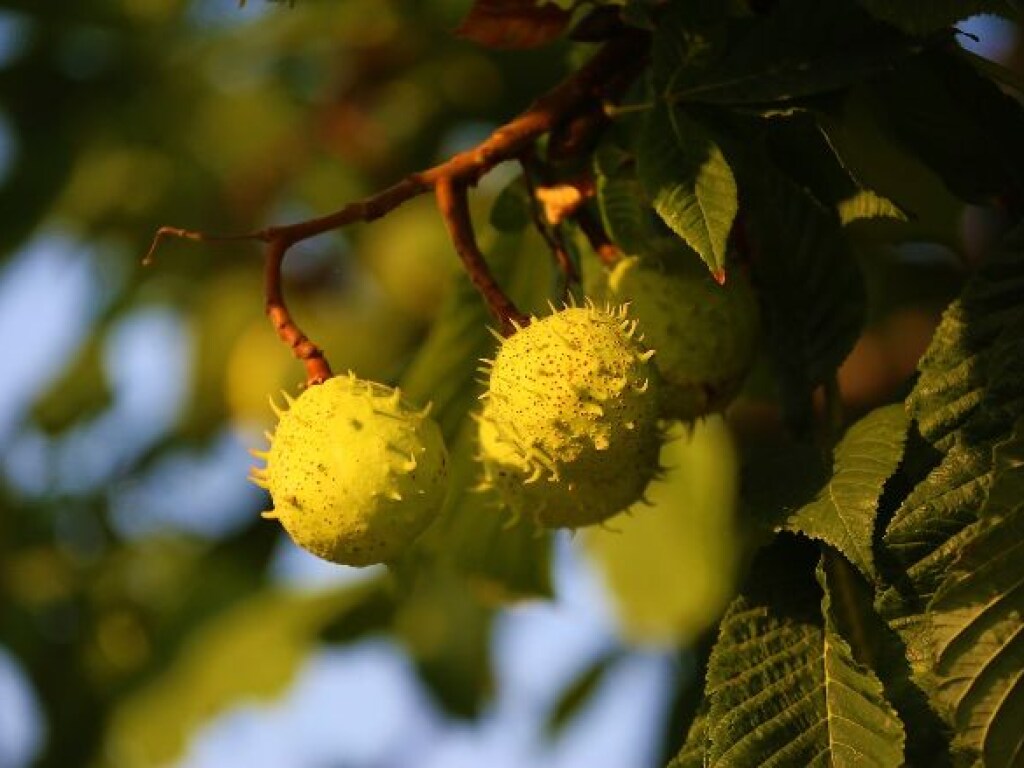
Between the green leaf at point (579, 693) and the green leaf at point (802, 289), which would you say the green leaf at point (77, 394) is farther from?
the green leaf at point (802, 289)

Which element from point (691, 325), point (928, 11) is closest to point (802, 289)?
point (691, 325)

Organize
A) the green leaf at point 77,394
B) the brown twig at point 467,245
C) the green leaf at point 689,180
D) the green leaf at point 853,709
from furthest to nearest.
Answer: the green leaf at point 77,394
the brown twig at point 467,245
the green leaf at point 689,180
the green leaf at point 853,709

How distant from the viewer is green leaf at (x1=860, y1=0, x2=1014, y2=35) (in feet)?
3.84

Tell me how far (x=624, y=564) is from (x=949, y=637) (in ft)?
5.33

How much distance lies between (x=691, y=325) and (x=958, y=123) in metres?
0.29

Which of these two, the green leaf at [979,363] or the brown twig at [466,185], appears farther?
the brown twig at [466,185]

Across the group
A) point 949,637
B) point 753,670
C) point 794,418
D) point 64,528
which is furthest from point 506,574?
point 64,528

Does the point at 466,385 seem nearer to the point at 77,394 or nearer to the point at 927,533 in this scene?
the point at 927,533

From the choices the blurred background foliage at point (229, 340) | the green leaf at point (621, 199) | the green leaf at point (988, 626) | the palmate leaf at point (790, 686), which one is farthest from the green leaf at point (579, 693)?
the green leaf at point (988, 626)

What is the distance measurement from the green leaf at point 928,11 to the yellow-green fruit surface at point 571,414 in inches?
12.9

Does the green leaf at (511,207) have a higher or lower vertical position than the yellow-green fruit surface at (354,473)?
higher

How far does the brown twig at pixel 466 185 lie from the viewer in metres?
1.34

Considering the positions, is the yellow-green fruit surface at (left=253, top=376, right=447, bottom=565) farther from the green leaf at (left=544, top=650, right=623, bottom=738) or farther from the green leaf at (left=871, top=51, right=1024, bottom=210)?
the green leaf at (left=544, top=650, right=623, bottom=738)

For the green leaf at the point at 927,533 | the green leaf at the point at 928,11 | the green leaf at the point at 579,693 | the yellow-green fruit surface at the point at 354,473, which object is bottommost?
the green leaf at the point at 579,693
